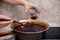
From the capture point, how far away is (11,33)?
1201 millimetres

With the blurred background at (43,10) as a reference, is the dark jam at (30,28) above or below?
below

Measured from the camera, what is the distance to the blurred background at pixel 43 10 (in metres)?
1.75

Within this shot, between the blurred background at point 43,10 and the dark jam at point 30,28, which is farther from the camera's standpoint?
the blurred background at point 43,10

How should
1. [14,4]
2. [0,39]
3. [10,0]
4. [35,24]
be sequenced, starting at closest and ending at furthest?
[0,39], [35,24], [10,0], [14,4]

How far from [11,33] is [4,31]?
0.06 metres

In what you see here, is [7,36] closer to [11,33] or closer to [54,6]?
[11,33]

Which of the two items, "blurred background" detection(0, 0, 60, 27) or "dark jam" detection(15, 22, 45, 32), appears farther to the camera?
"blurred background" detection(0, 0, 60, 27)

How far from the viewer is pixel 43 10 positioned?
1.78 metres

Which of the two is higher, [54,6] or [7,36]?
[54,6]

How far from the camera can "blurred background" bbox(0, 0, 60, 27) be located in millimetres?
1752

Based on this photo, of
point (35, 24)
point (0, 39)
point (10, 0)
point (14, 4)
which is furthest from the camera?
point (14, 4)

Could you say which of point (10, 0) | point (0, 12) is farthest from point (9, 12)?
point (10, 0)

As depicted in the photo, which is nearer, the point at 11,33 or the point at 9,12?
Answer: the point at 11,33

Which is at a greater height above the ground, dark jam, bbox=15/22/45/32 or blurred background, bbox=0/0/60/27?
blurred background, bbox=0/0/60/27
